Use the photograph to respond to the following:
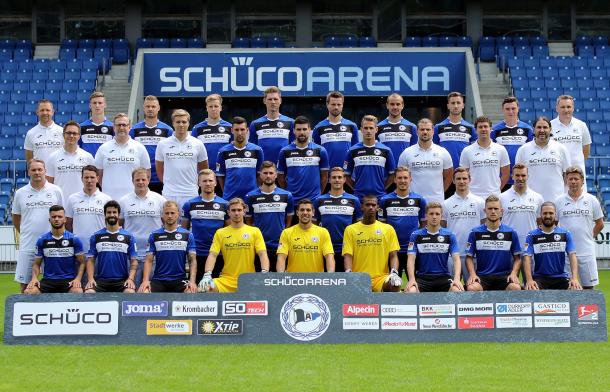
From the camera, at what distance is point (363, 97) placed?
25344mm

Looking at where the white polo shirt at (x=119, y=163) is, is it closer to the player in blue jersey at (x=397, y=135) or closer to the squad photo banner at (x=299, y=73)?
the player in blue jersey at (x=397, y=135)

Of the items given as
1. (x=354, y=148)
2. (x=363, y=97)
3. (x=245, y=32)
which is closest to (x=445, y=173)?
(x=354, y=148)

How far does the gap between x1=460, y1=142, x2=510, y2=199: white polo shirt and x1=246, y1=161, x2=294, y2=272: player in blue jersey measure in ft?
7.32

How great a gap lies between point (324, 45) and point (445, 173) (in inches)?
616

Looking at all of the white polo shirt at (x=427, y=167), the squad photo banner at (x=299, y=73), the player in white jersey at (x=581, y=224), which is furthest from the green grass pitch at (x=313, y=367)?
the squad photo banner at (x=299, y=73)

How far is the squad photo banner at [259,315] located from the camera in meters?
10.2

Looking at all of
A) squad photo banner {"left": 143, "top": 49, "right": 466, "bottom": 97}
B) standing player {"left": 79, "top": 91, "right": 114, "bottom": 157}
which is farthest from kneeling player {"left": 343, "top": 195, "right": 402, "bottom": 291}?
squad photo banner {"left": 143, "top": 49, "right": 466, "bottom": 97}

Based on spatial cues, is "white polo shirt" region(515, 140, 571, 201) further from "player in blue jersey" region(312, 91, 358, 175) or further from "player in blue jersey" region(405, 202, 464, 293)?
"player in blue jersey" region(312, 91, 358, 175)

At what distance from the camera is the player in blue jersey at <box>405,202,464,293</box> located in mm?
11453

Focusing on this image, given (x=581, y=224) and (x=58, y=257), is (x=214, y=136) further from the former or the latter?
(x=581, y=224)

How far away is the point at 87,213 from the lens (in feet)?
38.9

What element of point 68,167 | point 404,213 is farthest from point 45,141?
point 404,213

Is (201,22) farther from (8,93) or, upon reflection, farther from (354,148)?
(354,148)

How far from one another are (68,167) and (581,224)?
6006 mm
